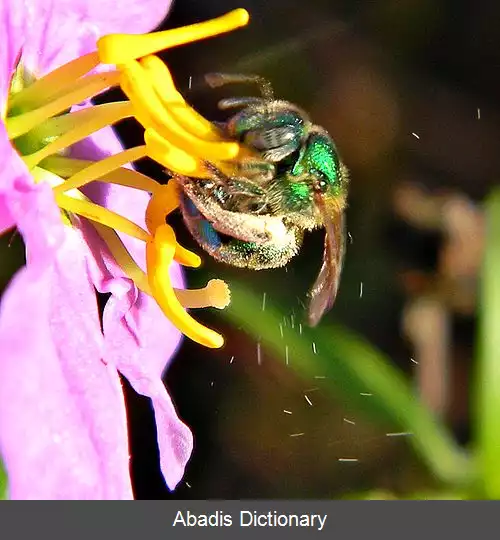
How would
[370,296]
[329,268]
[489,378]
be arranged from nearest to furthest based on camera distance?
[329,268]
[489,378]
[370,296]

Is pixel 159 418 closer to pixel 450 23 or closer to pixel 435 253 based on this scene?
pixel 435 253

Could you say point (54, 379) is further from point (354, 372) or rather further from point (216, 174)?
point (354, 372)

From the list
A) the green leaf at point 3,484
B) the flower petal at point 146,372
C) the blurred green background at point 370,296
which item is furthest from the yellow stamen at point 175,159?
the blurred green background at point 370,296

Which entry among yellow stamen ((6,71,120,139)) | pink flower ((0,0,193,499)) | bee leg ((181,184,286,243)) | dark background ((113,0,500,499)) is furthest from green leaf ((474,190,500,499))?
yellow stamen ((6,71,120,139))

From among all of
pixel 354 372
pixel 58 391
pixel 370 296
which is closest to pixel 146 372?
pixel 58 391

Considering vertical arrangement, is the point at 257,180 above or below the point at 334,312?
above

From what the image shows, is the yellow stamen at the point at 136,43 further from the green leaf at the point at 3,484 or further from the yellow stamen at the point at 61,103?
the green leaf at the point at 3,484
